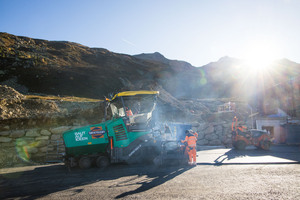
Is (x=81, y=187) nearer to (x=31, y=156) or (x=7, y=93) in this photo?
(x=31, y=156)

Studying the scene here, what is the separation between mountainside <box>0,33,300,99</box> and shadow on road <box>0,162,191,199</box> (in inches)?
718

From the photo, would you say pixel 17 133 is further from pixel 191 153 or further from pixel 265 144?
pixel 265 144

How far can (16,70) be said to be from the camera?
44.9 metres

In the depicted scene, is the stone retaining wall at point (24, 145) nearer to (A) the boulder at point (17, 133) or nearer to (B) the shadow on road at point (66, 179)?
(A) the boulder at point (17, 133)

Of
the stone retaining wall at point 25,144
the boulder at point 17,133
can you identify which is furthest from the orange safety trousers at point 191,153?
the boulder at point 17,133

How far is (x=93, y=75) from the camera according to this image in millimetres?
52500

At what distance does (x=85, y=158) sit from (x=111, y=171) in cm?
117

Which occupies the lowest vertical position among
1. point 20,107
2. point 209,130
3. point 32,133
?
point 209,130

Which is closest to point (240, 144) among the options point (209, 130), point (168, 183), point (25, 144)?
point (209, 130)

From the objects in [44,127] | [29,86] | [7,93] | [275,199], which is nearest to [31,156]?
[44,127]

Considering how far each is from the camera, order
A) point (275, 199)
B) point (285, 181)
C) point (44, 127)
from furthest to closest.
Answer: point (44, 127)
point (285, 181)
point (275, 199)

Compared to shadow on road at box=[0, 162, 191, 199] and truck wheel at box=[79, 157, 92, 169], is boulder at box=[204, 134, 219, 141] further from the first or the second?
truck wheel at box=[79, 157, 92, 169]

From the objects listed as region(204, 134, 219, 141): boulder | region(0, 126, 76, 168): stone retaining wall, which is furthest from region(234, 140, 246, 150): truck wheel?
region(0, 126, 76, 168): stone retaining wall

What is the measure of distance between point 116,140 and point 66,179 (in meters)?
2.01
